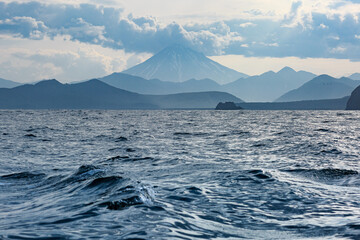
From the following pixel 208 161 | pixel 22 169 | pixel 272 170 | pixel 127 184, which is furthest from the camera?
pixel 208 161

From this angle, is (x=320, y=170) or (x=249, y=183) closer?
(x=249, y=183)

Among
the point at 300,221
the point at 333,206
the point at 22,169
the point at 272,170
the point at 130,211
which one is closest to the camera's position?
the point at 300,221

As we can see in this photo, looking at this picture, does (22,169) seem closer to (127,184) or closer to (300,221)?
(127,184)

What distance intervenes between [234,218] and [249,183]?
4.60m

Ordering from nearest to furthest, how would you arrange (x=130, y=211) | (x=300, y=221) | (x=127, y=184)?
(x=300, y=221) → (x=130, y=211) → (x=127, y=184)

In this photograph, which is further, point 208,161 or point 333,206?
point 208,161

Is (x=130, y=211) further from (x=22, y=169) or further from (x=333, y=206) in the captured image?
(x=22, y=169)

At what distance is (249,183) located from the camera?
44.5 feet

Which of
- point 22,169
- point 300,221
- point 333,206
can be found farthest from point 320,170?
point 22,169

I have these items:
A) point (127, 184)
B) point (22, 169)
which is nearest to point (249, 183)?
point (127, 184)

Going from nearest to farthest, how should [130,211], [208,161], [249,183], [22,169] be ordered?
[130,211] → [249,183] → [22,169] → [208,161]

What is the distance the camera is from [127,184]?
501 inches

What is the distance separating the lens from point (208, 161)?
19.7 metres

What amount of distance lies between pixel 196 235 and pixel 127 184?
5458 mm
